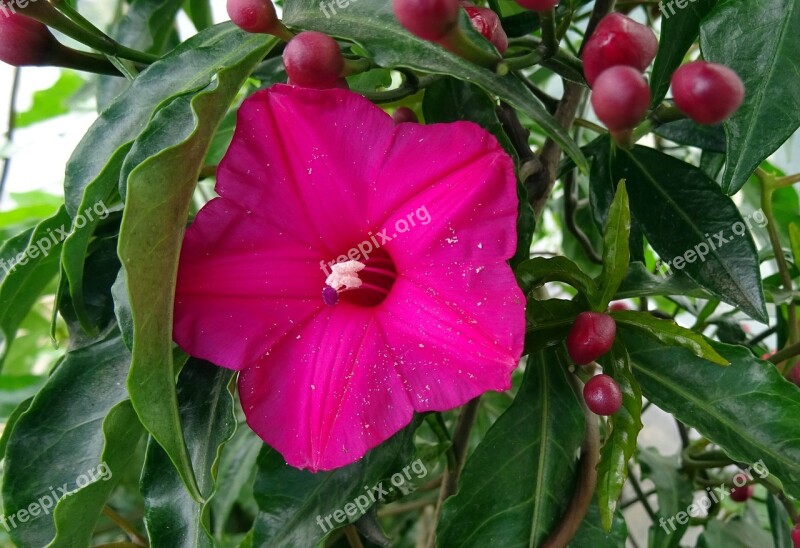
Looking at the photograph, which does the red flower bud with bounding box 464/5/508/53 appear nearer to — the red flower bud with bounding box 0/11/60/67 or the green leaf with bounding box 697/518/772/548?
the red flower bud with bounding box 0/11/60/67

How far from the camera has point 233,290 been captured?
1.53 ft

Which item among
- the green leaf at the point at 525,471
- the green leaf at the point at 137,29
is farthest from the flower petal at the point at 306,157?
the green leaf at the point at 137,29

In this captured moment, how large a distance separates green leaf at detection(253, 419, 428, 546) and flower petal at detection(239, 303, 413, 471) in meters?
0.11

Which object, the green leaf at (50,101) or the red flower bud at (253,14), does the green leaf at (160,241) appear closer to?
the red flower bud at (253,14)

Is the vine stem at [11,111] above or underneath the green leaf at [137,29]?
underneath

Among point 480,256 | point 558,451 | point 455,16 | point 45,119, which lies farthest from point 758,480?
point 45,119

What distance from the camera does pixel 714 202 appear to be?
569mm

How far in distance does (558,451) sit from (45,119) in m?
1.33

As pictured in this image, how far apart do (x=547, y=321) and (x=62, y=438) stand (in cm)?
36

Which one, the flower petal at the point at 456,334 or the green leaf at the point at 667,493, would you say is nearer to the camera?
the flower petal at the point at 456,334

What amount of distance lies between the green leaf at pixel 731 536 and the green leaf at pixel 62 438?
657 mm

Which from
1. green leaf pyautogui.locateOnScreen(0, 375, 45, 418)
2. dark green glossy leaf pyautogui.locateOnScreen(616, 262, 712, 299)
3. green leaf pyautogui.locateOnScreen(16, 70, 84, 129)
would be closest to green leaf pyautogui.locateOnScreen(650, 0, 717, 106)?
dark green glossy leaf pyautogui.locateOnScreen(616, 262, 712, 299)

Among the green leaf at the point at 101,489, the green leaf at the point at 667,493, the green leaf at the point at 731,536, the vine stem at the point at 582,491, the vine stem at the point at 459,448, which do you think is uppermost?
the green leaf at the point at 101,489

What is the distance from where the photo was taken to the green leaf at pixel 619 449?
→ 0.48 metres
